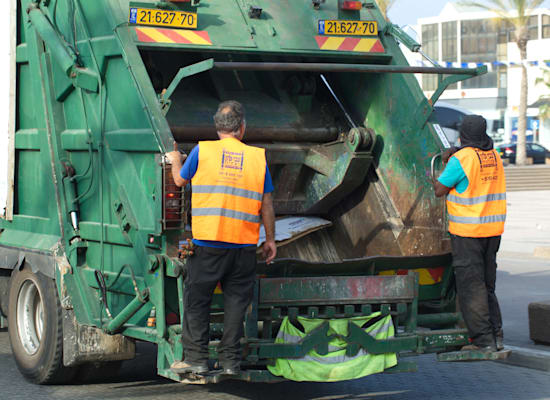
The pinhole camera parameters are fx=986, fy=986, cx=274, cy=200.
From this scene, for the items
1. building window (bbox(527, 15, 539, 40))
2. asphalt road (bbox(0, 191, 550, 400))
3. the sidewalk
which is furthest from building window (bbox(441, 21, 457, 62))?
asphalt road (bbox(0, 191, 550, 400))

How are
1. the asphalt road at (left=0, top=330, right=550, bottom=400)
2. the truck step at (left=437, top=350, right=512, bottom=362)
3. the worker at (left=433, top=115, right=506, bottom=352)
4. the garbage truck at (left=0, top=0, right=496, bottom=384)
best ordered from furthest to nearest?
the asphalt road at (left=0, top=330, right=550, bottom=400)
the worker at (left=433, top=115, right=506, bottom=352)
the truck step at (left=437, top=350, right=512, bottom=362)
the garbage truck at (left=0, top=0, right=496, bottom=384)

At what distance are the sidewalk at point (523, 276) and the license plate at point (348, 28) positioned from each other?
2.52m

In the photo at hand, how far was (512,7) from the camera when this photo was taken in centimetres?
4069

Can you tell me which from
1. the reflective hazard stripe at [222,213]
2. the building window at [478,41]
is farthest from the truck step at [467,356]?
the building window at [478,41]

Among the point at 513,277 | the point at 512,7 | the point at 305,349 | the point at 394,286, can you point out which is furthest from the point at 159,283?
the point at 512,7

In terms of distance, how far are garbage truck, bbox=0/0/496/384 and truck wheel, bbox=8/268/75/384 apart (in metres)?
0.01

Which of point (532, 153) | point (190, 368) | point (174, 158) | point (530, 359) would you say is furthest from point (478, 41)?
point (190, 368)

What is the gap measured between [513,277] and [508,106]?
54.6 metres

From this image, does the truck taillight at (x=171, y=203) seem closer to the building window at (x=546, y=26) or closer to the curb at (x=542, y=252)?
the curb at (x=542, y=252)

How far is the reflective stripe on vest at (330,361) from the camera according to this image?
500 cm

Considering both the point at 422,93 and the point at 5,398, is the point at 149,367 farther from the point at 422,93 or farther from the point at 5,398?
the point at 422,93

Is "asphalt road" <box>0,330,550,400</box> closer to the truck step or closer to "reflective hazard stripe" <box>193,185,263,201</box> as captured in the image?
the truck step

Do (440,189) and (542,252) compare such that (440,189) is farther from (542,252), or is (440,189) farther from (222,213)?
(542,252)

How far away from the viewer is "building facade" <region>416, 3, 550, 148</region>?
2395 inches
